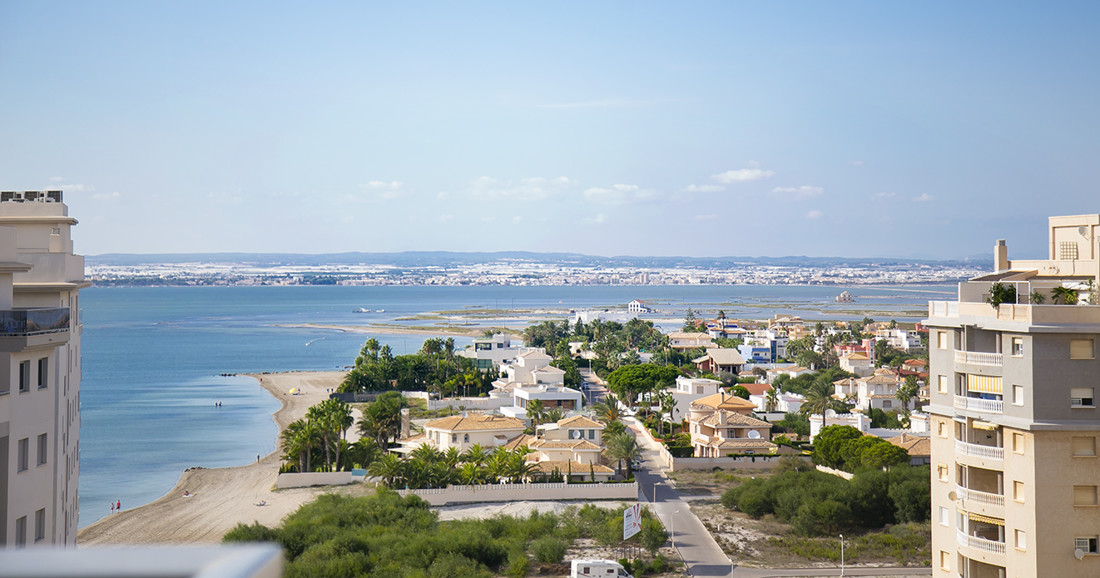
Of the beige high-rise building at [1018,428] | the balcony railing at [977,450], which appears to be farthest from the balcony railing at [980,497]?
the balcony railing at [977,450]

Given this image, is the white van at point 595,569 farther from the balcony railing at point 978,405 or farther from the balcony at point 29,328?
the balcony at point 29,328

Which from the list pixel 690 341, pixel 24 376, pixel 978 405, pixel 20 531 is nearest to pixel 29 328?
pixel 24 376

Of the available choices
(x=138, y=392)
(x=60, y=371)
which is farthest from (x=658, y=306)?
(x=60, y=371)

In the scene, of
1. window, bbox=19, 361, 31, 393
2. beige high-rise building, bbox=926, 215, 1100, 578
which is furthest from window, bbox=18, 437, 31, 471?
beige high-rise building, bbox=926, 215, 1100, 578

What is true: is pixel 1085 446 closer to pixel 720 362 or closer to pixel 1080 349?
pixel 1080 349

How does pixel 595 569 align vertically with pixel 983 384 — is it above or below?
below
